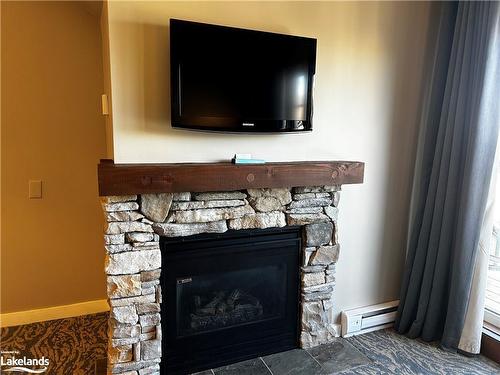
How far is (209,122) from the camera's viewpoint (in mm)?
1863

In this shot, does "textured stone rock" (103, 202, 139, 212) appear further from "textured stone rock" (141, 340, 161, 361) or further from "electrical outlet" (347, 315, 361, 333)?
"electrical outlet" (347, 315, 361, 333)

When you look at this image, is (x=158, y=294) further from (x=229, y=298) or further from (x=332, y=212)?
(x=332, y=212)

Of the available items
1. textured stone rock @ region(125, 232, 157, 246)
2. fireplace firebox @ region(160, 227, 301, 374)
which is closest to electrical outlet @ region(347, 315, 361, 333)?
fireplace firebox @ region(160, 227, 301, 374)

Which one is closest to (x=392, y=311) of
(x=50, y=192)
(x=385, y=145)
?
(x=385, y=145)

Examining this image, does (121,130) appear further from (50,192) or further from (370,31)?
(370,31)

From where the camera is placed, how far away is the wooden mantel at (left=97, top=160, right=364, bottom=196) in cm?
165

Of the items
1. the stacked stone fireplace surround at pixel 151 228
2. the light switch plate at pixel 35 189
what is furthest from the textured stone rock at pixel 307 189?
the light switch plate at pixel 35 189

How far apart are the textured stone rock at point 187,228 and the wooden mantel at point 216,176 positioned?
8.1 inches

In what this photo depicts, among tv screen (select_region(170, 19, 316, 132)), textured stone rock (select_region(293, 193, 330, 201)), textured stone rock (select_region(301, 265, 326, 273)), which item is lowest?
textured stone rock (select_region(301, 265, 326, 273))

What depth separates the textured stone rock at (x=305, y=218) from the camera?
2129 millimetres

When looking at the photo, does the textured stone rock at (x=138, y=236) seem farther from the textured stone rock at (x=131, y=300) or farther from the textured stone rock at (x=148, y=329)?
the textured stone rock at (x=148, y=329)

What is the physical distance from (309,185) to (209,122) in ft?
2.23

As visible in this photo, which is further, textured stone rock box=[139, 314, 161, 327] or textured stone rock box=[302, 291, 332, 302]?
textured stone rock box=[302, 291, 332, 302]

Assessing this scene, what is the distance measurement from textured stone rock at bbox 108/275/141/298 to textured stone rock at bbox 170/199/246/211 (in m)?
0.41
